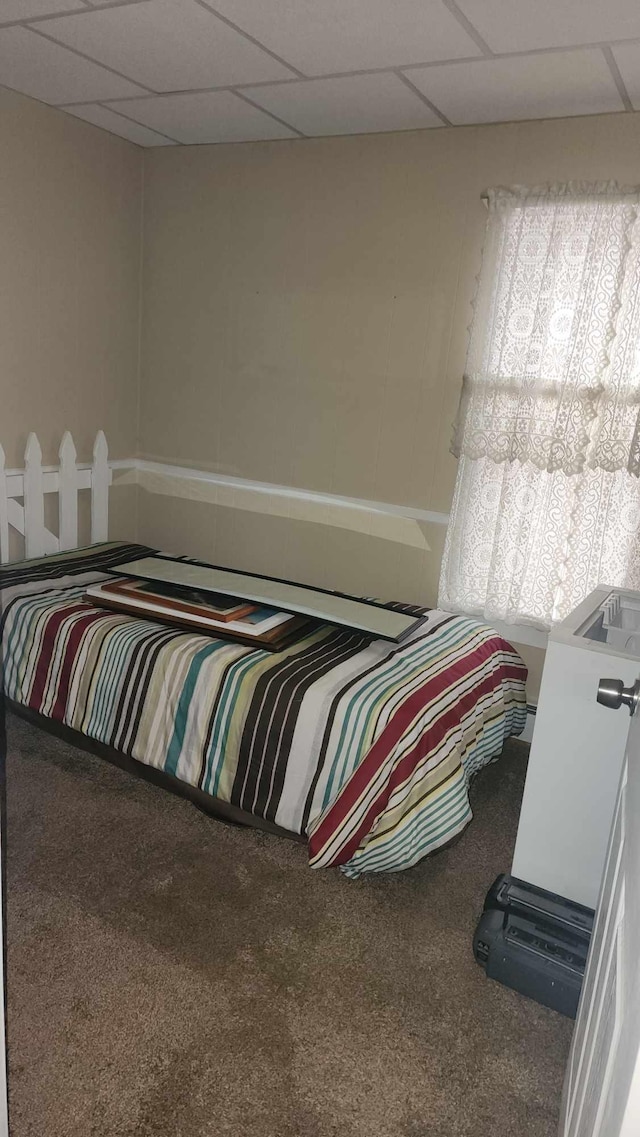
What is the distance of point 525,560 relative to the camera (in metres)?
2.78

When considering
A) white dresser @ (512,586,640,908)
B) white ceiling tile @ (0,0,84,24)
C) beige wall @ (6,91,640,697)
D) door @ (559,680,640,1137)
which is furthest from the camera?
beige wall @ (6,91,640,697)

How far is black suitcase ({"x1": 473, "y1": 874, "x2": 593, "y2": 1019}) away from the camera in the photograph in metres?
1.66

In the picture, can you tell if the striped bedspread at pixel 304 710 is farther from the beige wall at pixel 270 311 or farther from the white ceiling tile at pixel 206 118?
the white ceiling tile at pixel 206 118

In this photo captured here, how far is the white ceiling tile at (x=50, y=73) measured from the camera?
2.32 meters

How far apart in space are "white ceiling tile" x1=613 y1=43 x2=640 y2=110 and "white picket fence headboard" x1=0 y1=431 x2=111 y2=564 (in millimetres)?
2336

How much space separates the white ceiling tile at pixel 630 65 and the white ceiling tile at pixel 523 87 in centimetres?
4

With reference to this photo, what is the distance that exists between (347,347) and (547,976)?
2300 millimetres

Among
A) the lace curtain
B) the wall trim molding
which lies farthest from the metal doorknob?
the wall trim molding

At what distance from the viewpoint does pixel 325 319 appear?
312 cm

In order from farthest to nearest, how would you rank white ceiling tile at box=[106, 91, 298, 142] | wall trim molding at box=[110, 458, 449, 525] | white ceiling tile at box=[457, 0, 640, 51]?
wall trim molding at box=[110, 458, 449, 525], white ceiling tile at box=[106, 91, 298, 142], white ceiling tile at box=[457, 0, 640, 51]

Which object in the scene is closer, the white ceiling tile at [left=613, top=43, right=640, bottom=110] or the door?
the door

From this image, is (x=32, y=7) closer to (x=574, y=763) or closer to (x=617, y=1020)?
(x=574, y=763)

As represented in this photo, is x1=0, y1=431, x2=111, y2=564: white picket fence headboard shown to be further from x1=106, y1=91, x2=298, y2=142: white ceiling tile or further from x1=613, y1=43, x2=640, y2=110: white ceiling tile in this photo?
x1=613, y1=43, x2=640, y2=110: white ceiling tile

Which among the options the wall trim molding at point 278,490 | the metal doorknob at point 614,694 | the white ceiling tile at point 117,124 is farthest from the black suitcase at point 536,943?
the white ceiling tile at point 117,124
